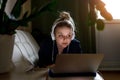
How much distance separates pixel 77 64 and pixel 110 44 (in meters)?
2.39

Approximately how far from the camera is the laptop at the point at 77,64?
1.01m

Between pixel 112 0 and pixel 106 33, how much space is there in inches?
19.3

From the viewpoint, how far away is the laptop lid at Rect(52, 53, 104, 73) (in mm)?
1012

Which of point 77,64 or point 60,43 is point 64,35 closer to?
point 60,43


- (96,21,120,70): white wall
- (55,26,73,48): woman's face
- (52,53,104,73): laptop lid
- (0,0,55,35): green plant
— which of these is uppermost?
(0,0,55,35): green plant

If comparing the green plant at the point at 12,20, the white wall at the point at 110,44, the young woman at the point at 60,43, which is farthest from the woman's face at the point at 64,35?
the white wall at the point at 110,44

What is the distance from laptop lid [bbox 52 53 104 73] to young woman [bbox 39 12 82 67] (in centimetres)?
62

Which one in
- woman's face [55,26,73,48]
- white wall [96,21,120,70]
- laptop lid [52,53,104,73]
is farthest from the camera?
white wall [96,21,120,70]

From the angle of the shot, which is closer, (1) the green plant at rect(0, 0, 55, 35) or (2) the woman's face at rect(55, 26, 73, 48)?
(1) the green plant at rect(0, 0, 55, 35)

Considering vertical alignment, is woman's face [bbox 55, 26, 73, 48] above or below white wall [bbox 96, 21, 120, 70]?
above

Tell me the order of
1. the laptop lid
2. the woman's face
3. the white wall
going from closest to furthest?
the laptop lid → the woman's face → the white wall

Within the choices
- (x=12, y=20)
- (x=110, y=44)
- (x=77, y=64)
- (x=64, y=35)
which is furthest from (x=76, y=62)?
(x=110, y=44)

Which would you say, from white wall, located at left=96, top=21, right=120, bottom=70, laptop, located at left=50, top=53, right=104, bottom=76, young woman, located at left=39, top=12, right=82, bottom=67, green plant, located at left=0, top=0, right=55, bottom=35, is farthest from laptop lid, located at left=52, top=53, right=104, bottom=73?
white wall, located at left=96, top=21, right=120, bottom=70

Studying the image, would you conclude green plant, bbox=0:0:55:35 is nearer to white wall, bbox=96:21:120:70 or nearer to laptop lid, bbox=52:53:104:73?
laptop lid, bbox=52:53:104:73
